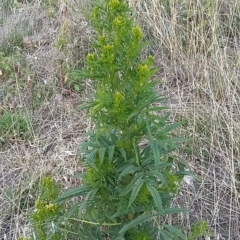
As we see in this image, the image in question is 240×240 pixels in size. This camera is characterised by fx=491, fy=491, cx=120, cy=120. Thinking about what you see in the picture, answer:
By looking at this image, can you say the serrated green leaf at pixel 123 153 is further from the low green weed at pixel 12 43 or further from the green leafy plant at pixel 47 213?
the low green weed at pixel 12 43

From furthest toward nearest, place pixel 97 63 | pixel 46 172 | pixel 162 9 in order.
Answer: pixel 162 9 → pixel 46 172 → pixel 97 63

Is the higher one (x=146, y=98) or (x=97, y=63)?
(x=97, y=63)

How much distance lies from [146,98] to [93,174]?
0.29 meters

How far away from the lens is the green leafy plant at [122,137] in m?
1.42

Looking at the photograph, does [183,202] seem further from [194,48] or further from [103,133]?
[194,48]

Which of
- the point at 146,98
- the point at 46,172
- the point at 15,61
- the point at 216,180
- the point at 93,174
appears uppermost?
the point at 146,98

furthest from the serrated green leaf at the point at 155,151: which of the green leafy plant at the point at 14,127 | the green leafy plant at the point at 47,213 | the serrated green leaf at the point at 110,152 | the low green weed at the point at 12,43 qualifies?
the low green weed at the point at 12,43

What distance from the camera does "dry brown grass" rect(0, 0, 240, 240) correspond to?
2.21m

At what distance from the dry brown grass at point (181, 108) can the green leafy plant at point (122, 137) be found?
59 cm

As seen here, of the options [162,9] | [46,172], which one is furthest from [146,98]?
[162,9]

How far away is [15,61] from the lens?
3027 millimetres

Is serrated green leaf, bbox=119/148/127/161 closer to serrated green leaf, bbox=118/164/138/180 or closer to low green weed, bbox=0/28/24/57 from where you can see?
serrated green leaf, bbox=118/164/138/180

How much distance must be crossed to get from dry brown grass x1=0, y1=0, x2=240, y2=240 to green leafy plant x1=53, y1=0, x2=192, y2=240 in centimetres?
59

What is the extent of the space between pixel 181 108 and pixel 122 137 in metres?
1.10
